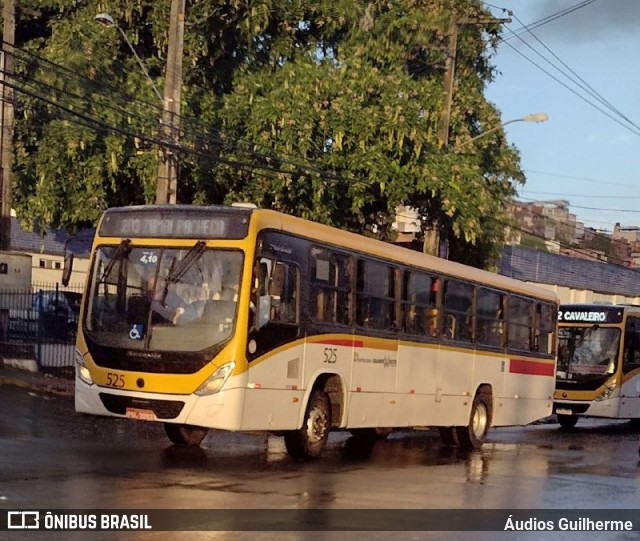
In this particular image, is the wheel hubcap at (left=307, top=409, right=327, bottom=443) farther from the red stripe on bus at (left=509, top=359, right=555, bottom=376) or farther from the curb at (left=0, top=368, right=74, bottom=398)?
the curb at (left=0, top=368, right=74, bottom=398)

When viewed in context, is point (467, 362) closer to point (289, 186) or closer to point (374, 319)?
point (374, 319)

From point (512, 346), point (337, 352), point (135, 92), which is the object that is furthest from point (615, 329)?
point (337, 352)

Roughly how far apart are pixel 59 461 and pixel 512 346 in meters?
10.8

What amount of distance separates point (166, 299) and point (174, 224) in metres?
1.00

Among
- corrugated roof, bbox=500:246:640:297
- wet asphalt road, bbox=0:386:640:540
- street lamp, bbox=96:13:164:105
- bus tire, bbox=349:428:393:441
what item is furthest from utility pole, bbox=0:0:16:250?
corrugated roof, bbox=500:246:640:297

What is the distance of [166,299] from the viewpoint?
14.7 meters

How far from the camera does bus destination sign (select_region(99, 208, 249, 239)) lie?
14812 millimetres

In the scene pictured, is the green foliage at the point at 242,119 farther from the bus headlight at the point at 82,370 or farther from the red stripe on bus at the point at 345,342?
the bus headlight at the point at 82,370

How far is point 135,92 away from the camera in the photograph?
27172 millimetres

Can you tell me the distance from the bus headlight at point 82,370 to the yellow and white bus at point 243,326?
0.02 metres

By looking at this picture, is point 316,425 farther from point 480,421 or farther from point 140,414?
point 480,421

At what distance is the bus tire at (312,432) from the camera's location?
15867mm

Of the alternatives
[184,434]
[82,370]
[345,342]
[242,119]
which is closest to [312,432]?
[345,342]

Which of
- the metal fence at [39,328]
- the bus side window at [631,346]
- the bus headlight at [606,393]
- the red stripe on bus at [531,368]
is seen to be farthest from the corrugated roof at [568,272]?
the metal fence at [39,328]
